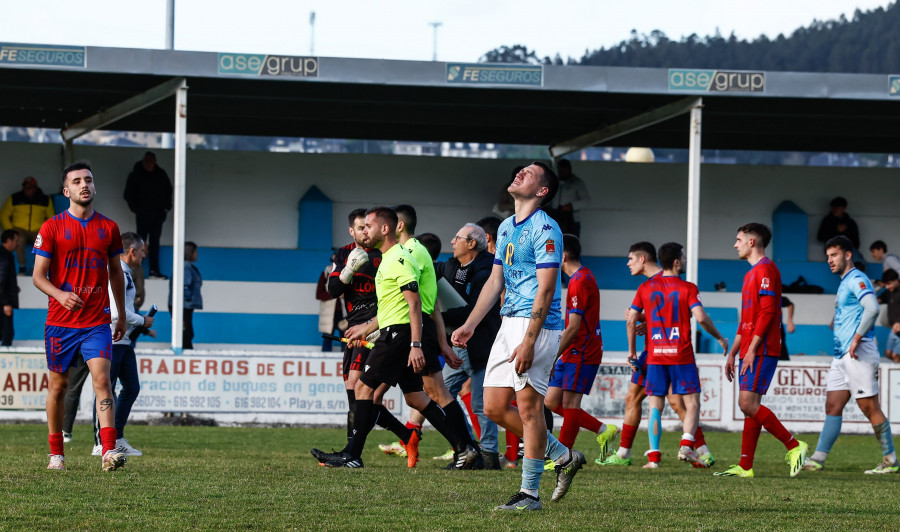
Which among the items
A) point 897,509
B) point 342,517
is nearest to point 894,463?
point 897,509

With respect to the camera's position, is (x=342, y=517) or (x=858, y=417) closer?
(x=342, y=517)

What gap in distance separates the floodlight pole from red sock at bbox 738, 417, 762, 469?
7802 mm

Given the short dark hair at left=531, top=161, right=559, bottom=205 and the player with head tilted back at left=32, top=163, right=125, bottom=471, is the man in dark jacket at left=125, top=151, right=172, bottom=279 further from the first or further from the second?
the short dark hair at left=531, top=161, right=559, bottom=205

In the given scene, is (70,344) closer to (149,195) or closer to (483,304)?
(483,304)

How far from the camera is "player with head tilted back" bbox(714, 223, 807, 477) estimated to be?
9453 mm

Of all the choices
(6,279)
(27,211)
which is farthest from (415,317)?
(27,211)

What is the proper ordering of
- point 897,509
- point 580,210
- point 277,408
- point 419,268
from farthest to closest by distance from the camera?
point 580,210, point 277,408, point 419,268, point 897,509

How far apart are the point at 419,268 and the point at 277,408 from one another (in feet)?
22.4

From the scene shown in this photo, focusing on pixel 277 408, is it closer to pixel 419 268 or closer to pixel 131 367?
pixel 131 367

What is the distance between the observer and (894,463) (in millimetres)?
10586

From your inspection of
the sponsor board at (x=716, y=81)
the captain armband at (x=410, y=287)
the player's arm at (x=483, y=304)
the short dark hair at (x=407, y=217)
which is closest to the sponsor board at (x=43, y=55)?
the short dark hair at (x=407, y=217)

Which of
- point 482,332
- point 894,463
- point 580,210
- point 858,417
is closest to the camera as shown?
point 482,332

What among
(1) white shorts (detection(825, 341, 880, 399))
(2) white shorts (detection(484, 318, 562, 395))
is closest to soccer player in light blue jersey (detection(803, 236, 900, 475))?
(1) white shorts (detection(825, 341, 880, 399))

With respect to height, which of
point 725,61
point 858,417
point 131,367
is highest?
point 725,61
